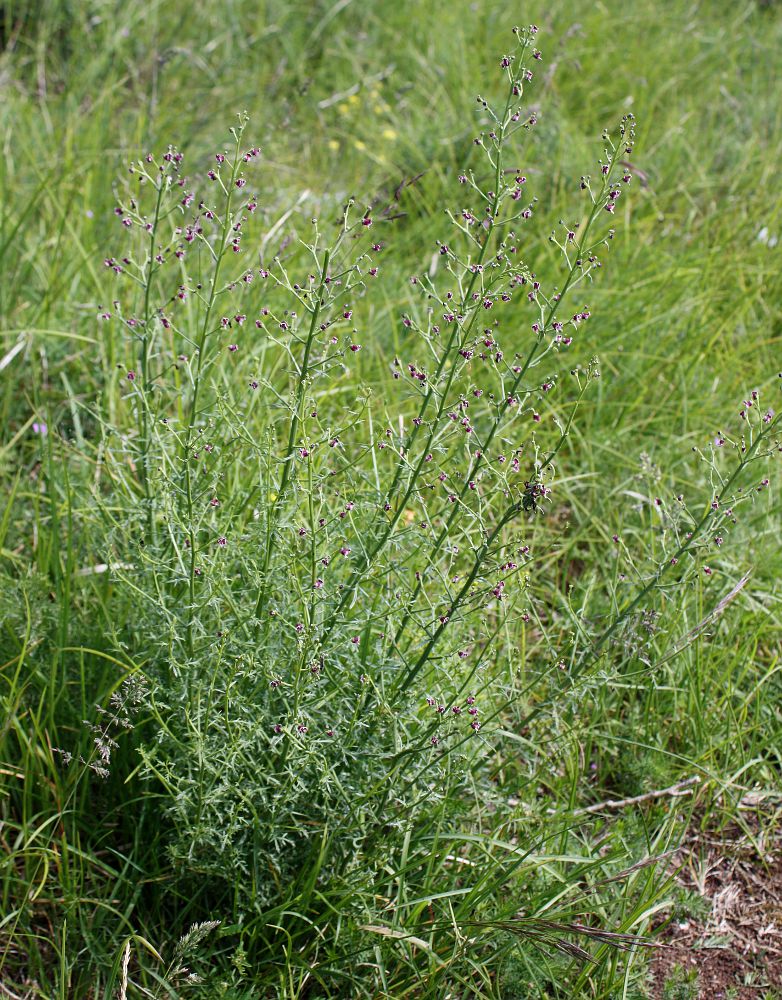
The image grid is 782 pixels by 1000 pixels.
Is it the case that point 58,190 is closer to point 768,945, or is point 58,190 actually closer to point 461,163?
point 461,163

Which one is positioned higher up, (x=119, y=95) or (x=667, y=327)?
(x=667, y=327)

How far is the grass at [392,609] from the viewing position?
2.23m

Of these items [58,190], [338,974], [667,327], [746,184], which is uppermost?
[746,184]

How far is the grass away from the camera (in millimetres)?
2227

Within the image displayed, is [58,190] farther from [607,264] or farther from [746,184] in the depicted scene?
[746,184]

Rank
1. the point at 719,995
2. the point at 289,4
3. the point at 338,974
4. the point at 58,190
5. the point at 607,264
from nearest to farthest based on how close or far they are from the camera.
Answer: the point at 338,974, the point at 719,995, the point at 58,190, the point at 607,264, the point at 289,4

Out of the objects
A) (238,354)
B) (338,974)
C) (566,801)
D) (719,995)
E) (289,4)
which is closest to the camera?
(338,974)

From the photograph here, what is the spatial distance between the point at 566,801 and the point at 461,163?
296 cm

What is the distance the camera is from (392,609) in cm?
212

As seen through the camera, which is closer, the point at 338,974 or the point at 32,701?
the point at 338,974

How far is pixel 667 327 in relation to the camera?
12.8 feet

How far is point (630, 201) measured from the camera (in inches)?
180

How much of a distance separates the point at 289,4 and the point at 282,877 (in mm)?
4771

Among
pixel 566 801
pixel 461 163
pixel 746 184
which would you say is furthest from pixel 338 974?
pixel 746 184
